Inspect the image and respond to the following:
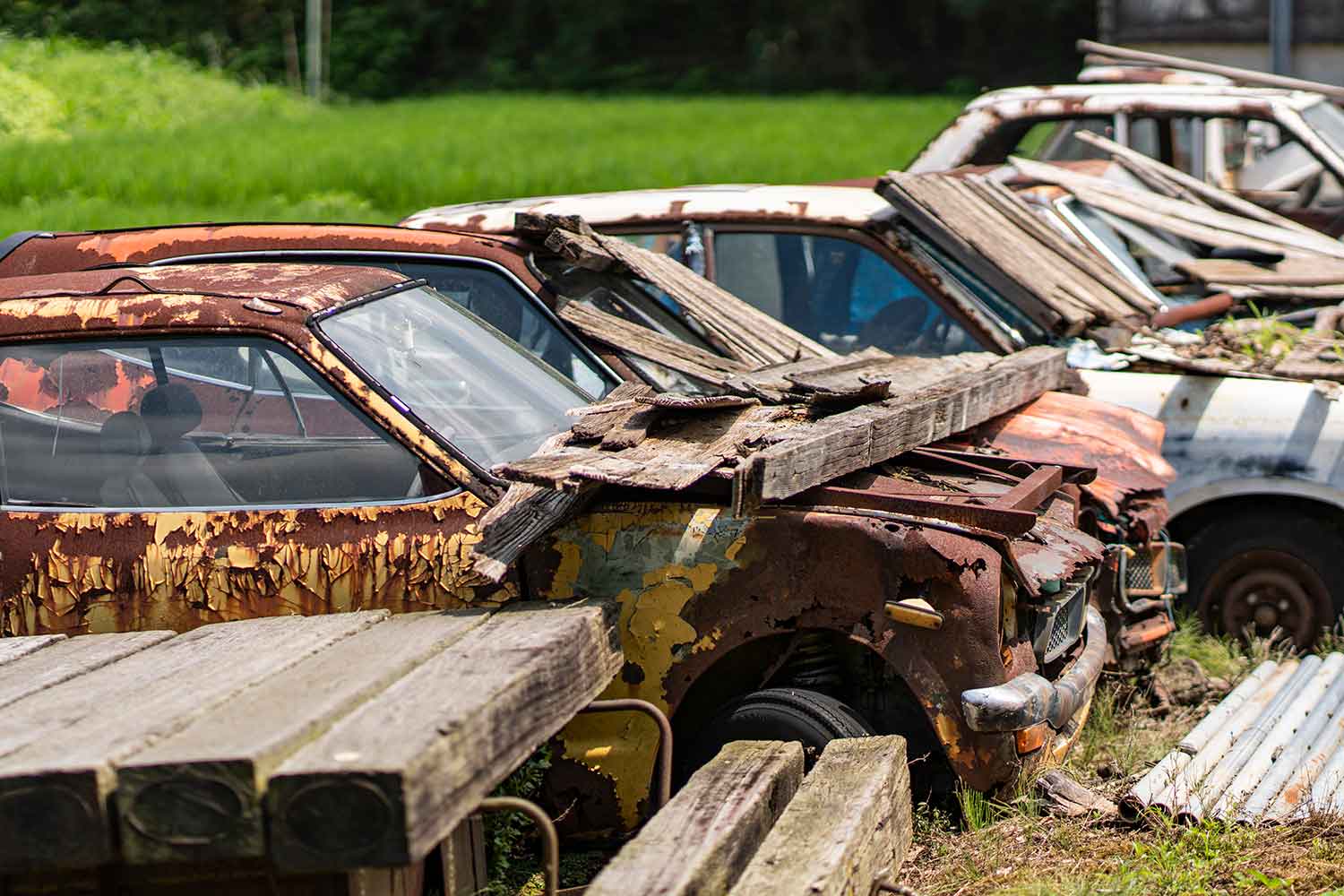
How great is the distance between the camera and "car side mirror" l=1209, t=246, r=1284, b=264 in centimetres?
840

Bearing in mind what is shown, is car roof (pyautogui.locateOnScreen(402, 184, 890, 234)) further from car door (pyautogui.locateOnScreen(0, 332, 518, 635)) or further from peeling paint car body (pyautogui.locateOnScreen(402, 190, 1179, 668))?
car door (pyautogui.locateOnScreen(0, 332, 518, 635))

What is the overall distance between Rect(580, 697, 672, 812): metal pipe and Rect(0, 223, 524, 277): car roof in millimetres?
2698

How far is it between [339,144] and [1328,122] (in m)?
14.5

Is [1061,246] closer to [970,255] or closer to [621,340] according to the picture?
[970,255]

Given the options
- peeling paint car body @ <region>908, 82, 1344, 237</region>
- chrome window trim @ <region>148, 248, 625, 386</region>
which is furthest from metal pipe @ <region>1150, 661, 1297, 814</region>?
peeling paint car body @ <region>908, 82, 1344, 237</region>

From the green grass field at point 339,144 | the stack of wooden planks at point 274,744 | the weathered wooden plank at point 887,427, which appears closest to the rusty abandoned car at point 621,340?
the weathered wooden plank at point 887,427

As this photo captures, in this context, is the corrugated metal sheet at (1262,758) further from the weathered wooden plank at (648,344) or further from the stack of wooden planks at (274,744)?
the weathered wooden plank at (648,344)

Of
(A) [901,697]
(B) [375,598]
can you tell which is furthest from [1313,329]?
Answer: (B) [375,598]

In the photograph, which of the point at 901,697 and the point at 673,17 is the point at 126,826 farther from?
the point at 673,17

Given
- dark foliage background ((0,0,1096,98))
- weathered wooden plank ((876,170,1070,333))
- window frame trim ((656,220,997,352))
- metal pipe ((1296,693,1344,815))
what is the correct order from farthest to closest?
1. dark foliage background ((0,0,1096,98))
2. window frame trim ((656,220,997,352))
3. weathered wooden plank ((876,170,1070,333))
4. metal pipe ((1296,693,1344,815))

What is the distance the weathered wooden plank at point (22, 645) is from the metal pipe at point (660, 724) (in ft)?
4.16

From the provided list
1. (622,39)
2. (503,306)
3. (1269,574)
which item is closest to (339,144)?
(503,306)

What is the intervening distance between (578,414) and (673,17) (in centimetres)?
4633

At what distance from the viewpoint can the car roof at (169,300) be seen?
4.65 metres
